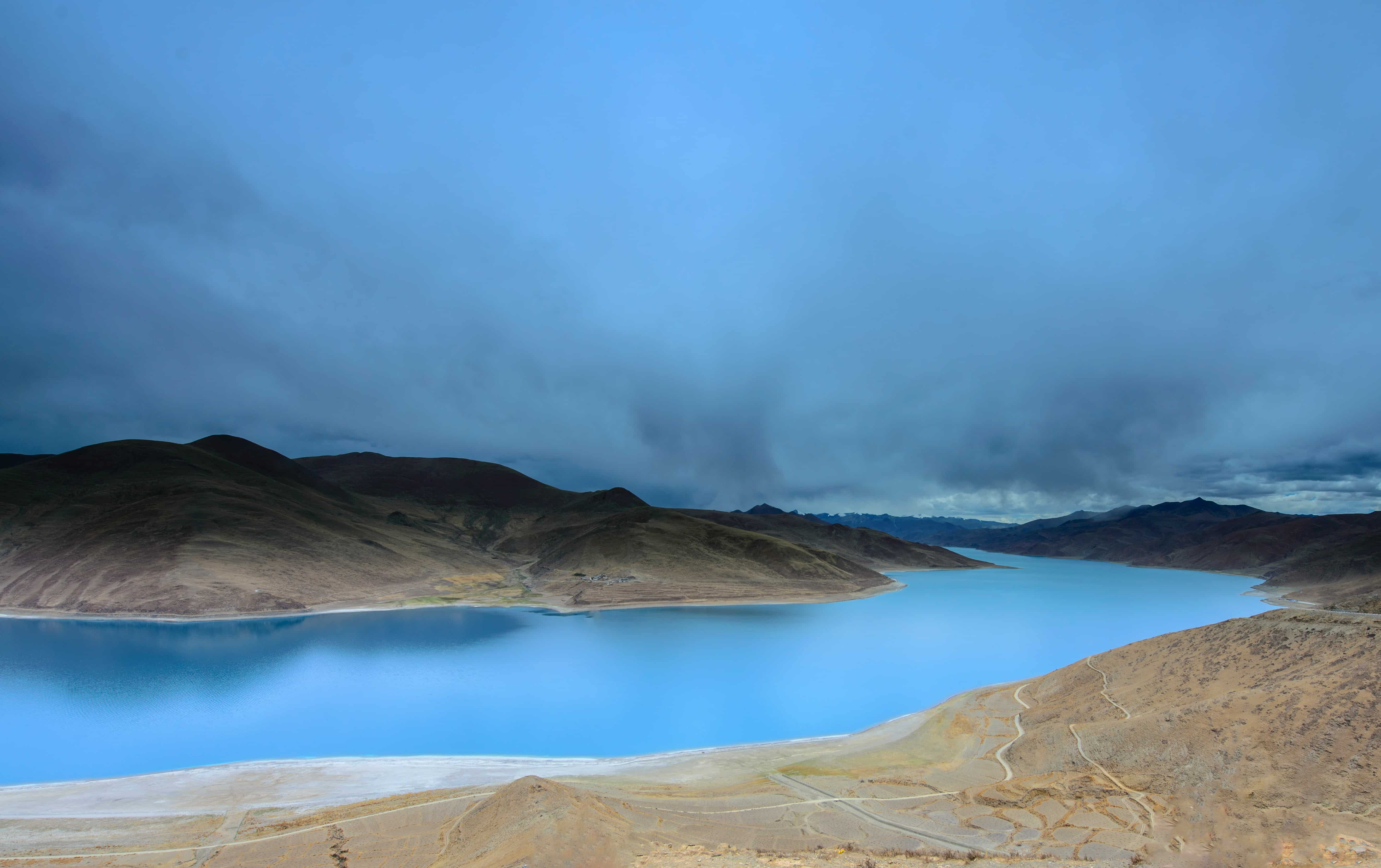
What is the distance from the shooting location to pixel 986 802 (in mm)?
20359

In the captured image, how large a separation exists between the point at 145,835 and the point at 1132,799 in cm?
3110

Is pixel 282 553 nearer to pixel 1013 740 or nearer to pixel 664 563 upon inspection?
pixel 664 563

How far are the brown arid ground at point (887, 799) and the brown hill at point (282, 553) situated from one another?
58.6 meters

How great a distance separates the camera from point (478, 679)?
149 feet

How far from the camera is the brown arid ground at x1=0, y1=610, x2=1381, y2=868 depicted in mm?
16359

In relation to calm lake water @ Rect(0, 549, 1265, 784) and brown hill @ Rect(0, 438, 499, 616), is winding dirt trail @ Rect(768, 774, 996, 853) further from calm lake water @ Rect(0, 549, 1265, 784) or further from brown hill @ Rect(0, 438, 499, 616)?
brown hill @ Rect(0, 438, 499, 616)

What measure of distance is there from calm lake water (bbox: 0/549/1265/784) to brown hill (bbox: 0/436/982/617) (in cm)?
682

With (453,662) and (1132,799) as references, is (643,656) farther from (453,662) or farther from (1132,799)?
(1132,799)

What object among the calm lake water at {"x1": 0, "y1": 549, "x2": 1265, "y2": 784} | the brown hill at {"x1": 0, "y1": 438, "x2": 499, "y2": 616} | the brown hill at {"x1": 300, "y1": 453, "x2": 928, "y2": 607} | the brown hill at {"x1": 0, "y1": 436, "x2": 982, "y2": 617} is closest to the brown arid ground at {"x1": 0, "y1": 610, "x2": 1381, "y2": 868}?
the calm lake water at {"x1": 0, "y1": 549, "x2": 1265, "y2": 784}

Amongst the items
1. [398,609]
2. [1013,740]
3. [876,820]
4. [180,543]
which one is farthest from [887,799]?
[180,543]

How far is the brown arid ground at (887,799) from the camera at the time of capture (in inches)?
644

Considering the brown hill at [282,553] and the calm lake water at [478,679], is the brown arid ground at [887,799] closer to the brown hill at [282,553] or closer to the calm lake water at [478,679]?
the calm lake water at [478,679]

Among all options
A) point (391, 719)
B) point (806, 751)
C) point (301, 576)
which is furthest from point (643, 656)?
point (301, 576)

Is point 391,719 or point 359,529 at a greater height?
point 359,529
